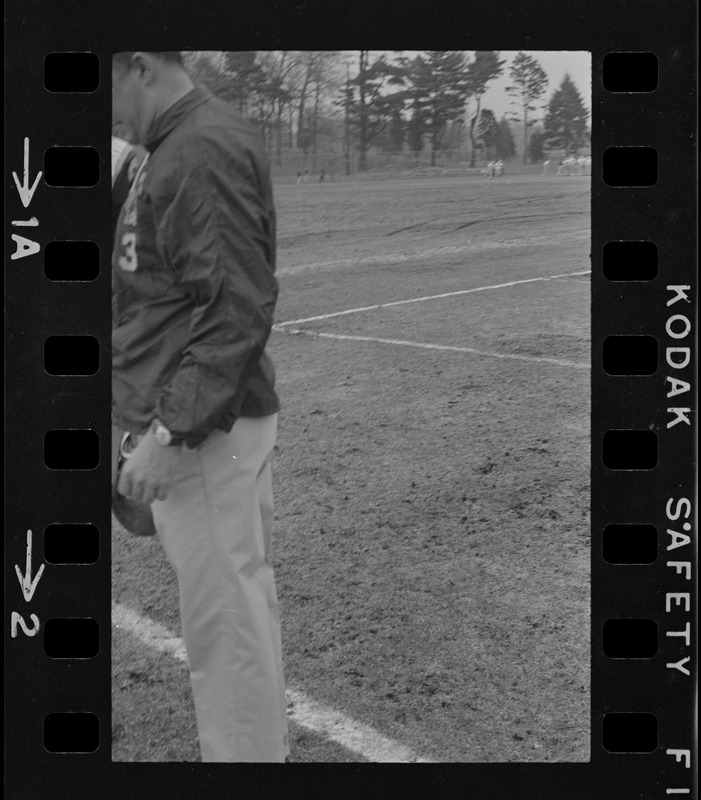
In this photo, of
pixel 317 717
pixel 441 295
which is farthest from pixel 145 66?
pixel 317 717

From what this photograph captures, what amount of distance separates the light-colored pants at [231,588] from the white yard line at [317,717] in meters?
0.05

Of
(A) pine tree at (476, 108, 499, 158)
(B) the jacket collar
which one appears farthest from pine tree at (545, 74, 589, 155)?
(B) the jacket collar

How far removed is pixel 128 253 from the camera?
15.7 feet

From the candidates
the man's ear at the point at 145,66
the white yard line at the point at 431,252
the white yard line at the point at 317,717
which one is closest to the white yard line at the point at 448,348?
the white yard line at the point at 431,252

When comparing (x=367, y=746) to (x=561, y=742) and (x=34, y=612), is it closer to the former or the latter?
(x=561, y=742)

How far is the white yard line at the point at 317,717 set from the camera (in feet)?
15.9

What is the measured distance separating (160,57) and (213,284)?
675mm

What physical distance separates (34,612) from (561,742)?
152cm

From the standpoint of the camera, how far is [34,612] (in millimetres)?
4836

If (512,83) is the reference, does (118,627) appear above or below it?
below

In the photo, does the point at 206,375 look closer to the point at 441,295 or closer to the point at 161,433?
the point at 161,433

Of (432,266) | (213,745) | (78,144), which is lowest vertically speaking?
(213,745)

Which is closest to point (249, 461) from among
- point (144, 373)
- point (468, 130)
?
point (144, 373)

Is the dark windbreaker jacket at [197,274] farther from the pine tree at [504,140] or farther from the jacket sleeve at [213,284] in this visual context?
the pine tree at [504,140]
